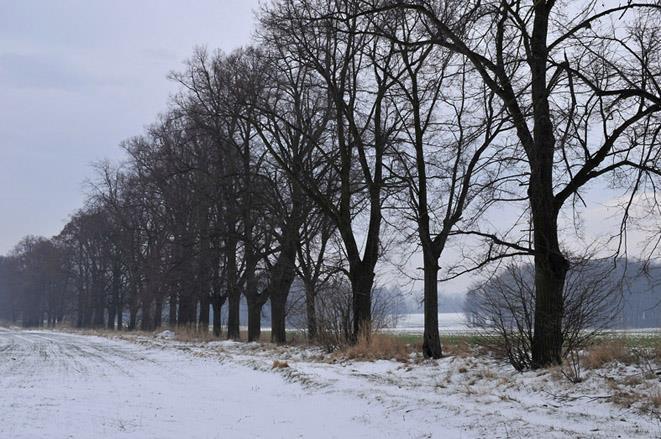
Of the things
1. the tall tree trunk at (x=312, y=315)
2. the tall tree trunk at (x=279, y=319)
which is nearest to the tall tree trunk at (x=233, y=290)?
the tall tree trunk at (x=279, y=319)

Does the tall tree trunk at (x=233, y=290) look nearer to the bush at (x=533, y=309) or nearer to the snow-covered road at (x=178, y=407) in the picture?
the snow-covered road at (x=178, y=407)

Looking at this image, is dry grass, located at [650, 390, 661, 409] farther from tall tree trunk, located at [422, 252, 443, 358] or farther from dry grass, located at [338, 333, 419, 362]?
dry grass, located at [338, 333, 419, 362]

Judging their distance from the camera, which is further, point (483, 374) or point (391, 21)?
point (391, 21)

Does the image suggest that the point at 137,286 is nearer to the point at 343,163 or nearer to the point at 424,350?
the point at 343,163

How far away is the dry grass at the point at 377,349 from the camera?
17.1m

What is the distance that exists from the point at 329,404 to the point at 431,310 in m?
6.58

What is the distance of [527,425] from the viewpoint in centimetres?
738

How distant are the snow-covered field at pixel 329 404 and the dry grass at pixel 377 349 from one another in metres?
1.11

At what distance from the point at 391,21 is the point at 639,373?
27.4 feet

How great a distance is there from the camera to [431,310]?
16438 mm

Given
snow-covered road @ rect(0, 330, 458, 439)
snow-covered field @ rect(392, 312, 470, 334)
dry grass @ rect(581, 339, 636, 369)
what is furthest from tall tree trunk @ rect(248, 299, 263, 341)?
dry grass @ rect(581, 339, 636, 369)

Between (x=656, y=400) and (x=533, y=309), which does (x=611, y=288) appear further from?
(x=656, y=400)

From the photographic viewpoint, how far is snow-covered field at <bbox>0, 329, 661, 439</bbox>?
7.82m

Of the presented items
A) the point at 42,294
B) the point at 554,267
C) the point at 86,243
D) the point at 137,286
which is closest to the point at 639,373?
the point at 554,267
